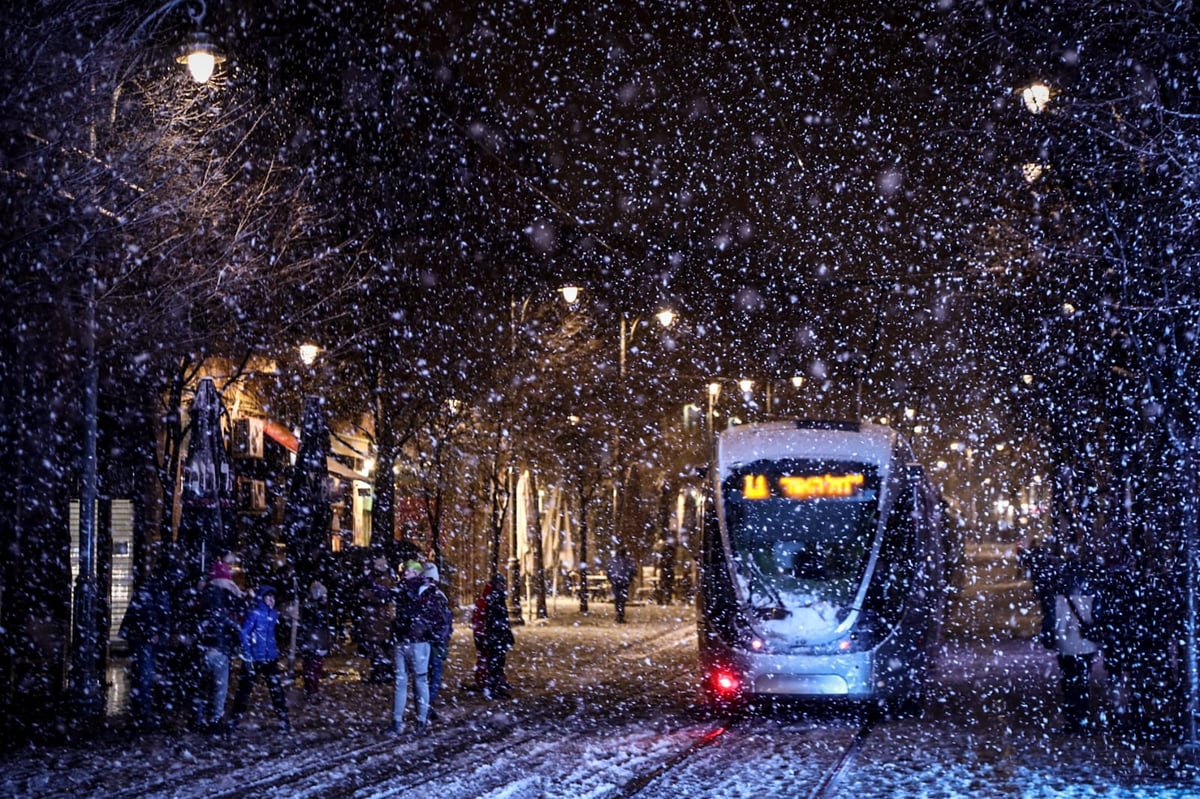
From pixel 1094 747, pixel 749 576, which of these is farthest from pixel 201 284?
pixel 1094 747

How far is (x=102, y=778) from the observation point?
12.4m

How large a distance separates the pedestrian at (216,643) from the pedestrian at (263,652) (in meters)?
0.18

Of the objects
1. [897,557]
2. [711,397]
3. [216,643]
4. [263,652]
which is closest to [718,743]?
[897,557]

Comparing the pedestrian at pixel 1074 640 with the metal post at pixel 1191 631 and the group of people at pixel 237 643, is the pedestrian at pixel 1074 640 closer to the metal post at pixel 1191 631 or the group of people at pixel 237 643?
the metal post at pixel 1191 631

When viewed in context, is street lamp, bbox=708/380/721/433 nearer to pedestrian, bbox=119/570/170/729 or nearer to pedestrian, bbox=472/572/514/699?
pedestrian, bbox=472/572/514/699

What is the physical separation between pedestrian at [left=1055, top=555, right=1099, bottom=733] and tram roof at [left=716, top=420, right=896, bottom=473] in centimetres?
321

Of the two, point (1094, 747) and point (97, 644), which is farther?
point (97, 644)

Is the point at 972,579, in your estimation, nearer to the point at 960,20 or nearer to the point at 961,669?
the point at 961,669

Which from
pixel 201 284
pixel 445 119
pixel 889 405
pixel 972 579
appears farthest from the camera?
pixel 889 405

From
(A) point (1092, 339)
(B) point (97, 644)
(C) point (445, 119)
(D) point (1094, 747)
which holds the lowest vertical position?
(D) point (1094, 747)

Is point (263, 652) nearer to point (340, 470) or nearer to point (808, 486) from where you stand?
point (808, 486)

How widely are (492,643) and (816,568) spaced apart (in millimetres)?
4469

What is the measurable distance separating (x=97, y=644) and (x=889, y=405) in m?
54.6

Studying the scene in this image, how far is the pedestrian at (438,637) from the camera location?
1580 centimetres
